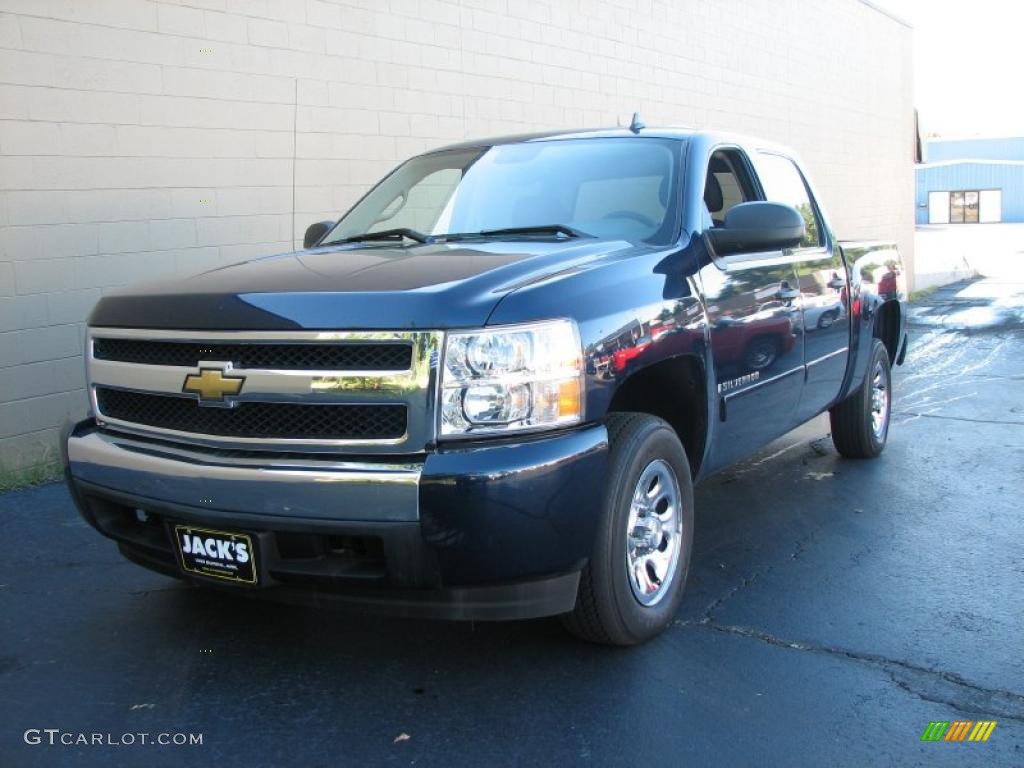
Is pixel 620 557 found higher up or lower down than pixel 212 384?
lower down

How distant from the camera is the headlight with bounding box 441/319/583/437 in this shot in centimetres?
309

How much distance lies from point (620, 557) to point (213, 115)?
16.7 feet

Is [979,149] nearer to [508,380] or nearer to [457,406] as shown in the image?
[508,380]

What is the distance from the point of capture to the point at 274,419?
10.7ft

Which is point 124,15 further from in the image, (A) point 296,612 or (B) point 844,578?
(B) point 844,578

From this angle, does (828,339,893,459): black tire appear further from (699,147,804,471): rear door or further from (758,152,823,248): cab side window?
(699,147,804,471): rear door

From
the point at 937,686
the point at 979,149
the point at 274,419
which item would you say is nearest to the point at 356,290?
the point at 274,419

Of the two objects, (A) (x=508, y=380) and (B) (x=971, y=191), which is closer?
(A) (x=508, y=380)

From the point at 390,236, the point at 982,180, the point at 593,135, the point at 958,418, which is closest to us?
the point at 390,236

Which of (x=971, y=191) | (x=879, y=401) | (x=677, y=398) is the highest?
(x=971, y=191)

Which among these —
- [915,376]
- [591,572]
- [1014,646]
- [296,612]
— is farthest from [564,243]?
[915,376]

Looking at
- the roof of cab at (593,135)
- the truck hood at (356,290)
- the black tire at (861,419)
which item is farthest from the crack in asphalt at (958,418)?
the truck hood at (356,290)

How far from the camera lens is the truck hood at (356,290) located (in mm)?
3143

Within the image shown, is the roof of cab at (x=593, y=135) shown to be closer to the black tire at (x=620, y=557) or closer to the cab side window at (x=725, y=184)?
the cab side window at (x=725, y=184)
